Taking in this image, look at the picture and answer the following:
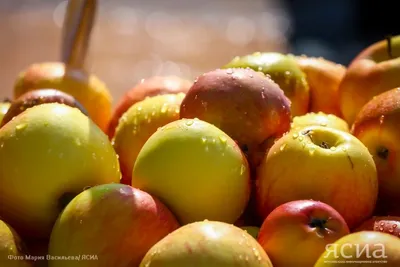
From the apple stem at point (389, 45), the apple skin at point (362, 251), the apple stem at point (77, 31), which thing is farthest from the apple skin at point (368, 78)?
the apple stem at point (77, 31)

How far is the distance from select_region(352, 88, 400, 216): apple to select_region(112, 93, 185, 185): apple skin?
0.35 m

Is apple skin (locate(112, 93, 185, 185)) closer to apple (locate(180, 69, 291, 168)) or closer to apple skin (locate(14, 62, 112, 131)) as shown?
apple (locate(180, 69, 291, 168))

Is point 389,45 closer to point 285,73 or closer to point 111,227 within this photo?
point 285,73

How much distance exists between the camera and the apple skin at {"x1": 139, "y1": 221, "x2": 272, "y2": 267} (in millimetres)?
826

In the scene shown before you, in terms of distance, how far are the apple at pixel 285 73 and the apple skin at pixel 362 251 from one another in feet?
1.71

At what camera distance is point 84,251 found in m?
0.91

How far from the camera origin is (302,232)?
2.93 ft

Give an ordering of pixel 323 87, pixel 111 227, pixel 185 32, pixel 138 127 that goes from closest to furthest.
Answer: pixel 111 227 < pixel 138 127 < pixel 323 87 < pixel 185 32

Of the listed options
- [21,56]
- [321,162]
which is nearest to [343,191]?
[321,162]

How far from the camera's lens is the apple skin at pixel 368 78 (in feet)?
4.21

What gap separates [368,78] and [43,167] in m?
0.67

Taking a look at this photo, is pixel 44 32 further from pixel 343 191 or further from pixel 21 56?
pixel 343 191

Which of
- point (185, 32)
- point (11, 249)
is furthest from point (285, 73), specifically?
point (185, 32)

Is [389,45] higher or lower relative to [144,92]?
higher
